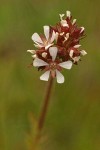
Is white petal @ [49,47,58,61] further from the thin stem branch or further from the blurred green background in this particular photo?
the blurred green background

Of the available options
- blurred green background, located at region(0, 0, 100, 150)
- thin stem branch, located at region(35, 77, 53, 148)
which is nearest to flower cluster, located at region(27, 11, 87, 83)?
thin stem branch, located at region(35, 77, 53, 148)

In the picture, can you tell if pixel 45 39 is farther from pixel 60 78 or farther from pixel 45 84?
pixel 45 84

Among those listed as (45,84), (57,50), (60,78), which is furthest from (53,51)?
(45,84)

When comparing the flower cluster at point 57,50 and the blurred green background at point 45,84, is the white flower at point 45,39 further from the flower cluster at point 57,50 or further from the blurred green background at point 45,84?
the blurred green background at point 45,84

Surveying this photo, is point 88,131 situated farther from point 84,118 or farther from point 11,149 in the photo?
point 11,149

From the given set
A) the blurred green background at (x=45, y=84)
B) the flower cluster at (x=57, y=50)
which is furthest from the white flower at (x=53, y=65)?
the blurred green background at (x=45, y=84)

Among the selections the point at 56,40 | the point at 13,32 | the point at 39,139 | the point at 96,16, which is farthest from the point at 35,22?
the point at 56,40

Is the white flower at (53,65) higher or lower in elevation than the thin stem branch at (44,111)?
higher
